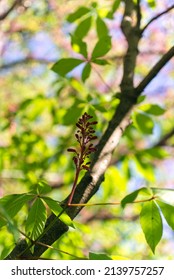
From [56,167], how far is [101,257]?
195 centimetres

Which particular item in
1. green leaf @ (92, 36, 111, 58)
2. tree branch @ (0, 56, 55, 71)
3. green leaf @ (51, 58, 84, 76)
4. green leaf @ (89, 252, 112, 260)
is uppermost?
tree branch @ (0, 56, 55, 71)

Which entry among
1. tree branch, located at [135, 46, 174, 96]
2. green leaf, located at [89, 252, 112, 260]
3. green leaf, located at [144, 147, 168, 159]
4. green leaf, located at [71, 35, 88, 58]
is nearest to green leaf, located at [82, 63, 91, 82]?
green leaf, located at [71, 35, 88, 58]

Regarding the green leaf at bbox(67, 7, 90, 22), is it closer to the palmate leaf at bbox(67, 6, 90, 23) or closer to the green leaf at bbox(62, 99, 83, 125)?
the palmate leaf at bbox(67, 6, 90, 23)

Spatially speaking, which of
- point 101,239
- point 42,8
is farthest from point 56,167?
point 101,239

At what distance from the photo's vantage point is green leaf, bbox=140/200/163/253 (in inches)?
49.9

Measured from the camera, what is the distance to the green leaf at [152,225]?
4.16 feet

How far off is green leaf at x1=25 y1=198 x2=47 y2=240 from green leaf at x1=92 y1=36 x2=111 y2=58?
2.77 feet

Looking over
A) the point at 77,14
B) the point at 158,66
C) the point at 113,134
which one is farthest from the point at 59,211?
the point at 77,14

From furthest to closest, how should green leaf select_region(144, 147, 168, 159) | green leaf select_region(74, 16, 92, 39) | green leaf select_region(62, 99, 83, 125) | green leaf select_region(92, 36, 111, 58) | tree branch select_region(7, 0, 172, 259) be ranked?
green leaf select_region(144, 147, 168, 159) → green leaf select_region(74, 16, 92, 39) → green leaf select_region(62, 99, 83, 125) → green leaf select_region(92, 36, 111, 58) → tree branch select_region(7, 0, 172, 259)

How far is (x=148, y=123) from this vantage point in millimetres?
2219

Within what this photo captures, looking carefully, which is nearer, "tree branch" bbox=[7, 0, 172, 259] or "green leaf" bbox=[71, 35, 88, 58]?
"tree branch" bbox=[7, 0, 172, 259]

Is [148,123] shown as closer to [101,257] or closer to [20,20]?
[101,257]

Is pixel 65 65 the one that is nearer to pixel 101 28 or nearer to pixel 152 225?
pixel 101 28

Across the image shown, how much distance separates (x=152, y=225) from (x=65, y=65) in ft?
2.93
